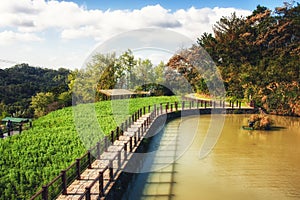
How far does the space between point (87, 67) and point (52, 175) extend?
46.0 meters

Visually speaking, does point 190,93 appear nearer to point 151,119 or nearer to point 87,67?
point 87,67

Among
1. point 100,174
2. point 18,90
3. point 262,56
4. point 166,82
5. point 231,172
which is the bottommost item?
point 231,172

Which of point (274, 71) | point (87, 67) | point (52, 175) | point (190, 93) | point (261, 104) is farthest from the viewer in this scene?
point (87, 67)

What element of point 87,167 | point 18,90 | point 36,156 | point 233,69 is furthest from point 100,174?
point 18,90

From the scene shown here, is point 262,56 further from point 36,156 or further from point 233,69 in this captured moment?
point 36,156

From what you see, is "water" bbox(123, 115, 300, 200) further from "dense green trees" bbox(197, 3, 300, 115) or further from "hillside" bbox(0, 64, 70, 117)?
"hillside" bbox(0, 64, 70, 117)

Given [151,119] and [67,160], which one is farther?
[151,119]

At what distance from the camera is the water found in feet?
33.3

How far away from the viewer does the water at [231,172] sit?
1015cm

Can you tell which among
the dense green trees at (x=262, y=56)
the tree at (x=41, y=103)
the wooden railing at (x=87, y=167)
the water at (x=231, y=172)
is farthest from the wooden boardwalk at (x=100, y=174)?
the tree at (x=41, y=103)

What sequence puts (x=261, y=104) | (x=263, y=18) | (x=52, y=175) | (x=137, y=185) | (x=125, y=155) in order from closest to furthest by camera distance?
1. (x=52, y=175)
2. (x=137, y=185)
3. (x=125, y=155)
4. (x=261, y=104)
5. (x=263, y=18)

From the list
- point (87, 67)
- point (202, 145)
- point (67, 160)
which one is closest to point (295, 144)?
point (202, 145)

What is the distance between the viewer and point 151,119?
2167cm

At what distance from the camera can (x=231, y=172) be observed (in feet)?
40.3
